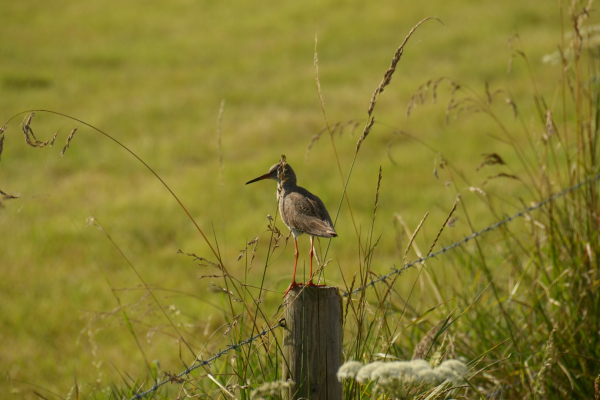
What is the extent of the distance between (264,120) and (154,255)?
5.73 metres

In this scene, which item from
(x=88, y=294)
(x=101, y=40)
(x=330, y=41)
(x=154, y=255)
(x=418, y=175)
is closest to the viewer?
(x=88, y=294)

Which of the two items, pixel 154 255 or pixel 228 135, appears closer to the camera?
pixel 154 255

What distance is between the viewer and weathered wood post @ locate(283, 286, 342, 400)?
2592 mm

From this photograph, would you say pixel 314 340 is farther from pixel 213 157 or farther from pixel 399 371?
pixel 213 157

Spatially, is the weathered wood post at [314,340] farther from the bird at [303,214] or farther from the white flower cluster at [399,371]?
the white flower cluster at [399,371]

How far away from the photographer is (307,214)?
2881mm

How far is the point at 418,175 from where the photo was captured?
10.6 meters

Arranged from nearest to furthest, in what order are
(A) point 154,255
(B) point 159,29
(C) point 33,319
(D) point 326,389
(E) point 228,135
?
1. (D) point 326,389
2. (C) point 33,319
3. (A) point 154,255
4. (E) point 228,135
5. (B) point 159,29

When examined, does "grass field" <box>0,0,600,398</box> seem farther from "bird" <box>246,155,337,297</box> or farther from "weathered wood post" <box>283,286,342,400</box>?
"bird" <box>246,155,337,297</box>

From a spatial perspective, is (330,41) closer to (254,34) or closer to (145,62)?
(254,34)

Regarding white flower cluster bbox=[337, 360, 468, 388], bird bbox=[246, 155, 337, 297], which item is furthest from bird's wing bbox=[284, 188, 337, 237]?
white flower cluster bbox=[337, 360, 468, 388]

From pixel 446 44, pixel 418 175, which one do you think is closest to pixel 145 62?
pixel 446 44

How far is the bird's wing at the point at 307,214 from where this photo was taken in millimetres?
2797

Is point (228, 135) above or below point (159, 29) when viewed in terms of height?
below
